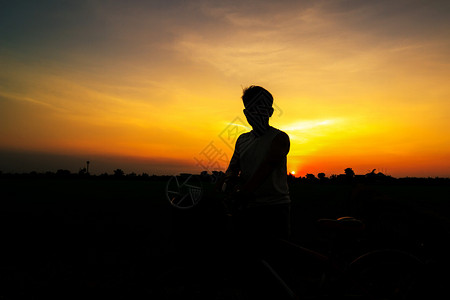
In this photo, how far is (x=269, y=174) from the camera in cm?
344

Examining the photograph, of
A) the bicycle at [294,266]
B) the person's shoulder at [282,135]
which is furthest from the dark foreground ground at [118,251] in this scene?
the person's shoulder at [282,135]

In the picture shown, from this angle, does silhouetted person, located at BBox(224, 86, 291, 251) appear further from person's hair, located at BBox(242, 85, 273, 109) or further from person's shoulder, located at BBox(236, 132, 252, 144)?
person's shoulder, located at BBox(236, 132, 252, 144)

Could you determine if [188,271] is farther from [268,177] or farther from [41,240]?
Answer: [41,240]

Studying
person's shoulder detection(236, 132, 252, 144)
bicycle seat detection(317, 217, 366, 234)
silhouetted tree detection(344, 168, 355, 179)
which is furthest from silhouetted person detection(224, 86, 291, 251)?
silhouetted tree detection(344, 168, 355, 179)

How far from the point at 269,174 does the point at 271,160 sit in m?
0.13

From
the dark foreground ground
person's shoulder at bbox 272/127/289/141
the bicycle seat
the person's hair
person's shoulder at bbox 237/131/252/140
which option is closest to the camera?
the bicycle seat

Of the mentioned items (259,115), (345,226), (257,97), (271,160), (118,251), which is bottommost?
(118,251)

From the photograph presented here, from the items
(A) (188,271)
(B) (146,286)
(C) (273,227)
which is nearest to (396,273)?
(C) (273,227)

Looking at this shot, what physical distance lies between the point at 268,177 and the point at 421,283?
148cm

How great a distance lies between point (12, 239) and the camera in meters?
11.0

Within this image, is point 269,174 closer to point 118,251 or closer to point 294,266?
point 294,266

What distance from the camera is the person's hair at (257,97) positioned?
3.70 m

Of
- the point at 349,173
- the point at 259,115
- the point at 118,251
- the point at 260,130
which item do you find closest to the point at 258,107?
the point at 259,115

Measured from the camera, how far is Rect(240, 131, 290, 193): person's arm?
11.0 feet
